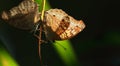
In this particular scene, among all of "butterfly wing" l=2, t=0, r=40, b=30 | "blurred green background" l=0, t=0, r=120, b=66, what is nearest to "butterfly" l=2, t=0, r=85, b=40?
"butterfly wing" l=2, t=0, r=40, b=30

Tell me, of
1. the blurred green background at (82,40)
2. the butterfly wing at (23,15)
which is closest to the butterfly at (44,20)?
the butterfly wing at (23,15)

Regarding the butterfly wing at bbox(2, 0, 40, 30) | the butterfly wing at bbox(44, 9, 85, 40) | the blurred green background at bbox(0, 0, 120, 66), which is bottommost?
the blurred green background at bbox(0, 0, 120, 66)

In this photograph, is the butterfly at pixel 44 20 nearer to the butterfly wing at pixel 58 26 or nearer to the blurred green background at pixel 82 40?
the butterfly wing at pixel 58 26

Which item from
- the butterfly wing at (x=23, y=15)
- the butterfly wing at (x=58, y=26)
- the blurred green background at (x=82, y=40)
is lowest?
the blurred green background at (x=82, y=40)

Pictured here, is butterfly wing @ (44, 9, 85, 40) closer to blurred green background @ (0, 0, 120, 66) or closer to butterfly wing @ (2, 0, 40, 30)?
butterfly wing @ (2, 0, 40, 30)

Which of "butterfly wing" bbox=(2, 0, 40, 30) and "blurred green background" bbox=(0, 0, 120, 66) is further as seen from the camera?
"blurred green background" bbox=(0, 0, 120, 66)

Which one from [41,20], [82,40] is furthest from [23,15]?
[82,40]

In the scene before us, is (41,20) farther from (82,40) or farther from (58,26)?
(82,40)
